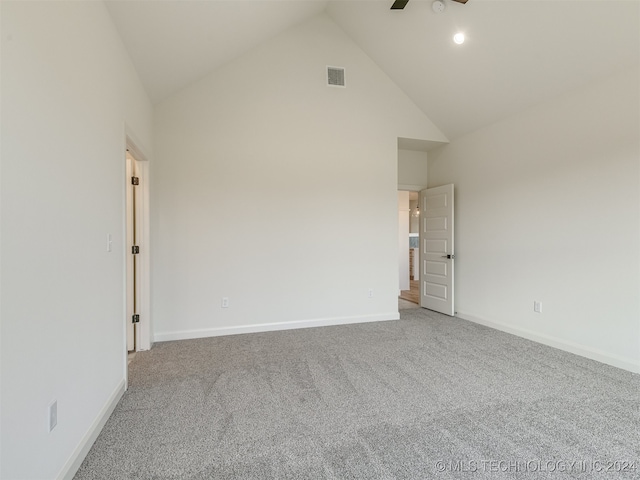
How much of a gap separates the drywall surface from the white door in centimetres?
23

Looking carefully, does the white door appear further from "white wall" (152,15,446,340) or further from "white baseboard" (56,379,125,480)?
"white baseboard" (56,379,125,480)

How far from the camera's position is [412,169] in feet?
17.3

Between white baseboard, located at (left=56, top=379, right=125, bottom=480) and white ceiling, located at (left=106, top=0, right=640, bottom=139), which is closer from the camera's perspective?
white baseboard, located at (left=56, top=379, right=125, bottom=480)

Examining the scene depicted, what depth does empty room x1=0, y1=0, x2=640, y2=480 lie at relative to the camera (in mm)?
1466

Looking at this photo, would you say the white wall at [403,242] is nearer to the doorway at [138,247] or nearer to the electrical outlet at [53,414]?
the doorway at [138,247]

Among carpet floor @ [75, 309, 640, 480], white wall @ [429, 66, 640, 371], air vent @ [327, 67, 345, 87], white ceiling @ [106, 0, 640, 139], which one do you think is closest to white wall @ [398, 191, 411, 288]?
white wall @ [429, 66, 640, 371]

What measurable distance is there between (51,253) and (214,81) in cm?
313

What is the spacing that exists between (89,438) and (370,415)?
64.7 inches

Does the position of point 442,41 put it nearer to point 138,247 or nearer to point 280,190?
point 280,190

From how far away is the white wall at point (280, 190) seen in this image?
364cm

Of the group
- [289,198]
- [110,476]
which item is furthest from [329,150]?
[110,476]

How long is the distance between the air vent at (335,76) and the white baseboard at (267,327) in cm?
322

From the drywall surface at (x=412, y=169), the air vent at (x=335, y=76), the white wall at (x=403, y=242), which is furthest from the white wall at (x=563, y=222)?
the white wall at (x=403, y=242)

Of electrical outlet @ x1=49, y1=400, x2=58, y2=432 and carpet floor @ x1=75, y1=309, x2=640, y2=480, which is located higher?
electrical outlet @ x1=49, y1=400, x2=58, y2=432
